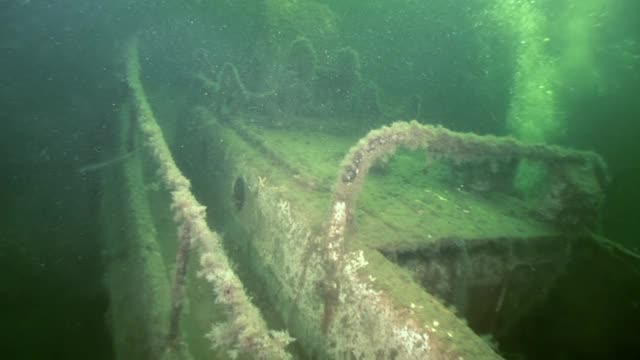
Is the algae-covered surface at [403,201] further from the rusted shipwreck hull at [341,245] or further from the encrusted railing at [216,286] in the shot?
the encrusted railing at [216,286]

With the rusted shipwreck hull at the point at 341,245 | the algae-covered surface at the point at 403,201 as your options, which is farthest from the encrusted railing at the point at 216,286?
the algae-covered surface at the point at 403,201

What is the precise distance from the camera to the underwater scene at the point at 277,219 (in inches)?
112

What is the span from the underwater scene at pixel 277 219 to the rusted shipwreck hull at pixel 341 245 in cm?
2

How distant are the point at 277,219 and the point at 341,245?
1.18 m

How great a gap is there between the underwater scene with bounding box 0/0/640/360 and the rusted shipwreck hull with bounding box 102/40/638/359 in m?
0.02

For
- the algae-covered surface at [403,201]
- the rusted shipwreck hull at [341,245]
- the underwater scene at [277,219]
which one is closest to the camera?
the rusted shipwreck hull at [341,245]

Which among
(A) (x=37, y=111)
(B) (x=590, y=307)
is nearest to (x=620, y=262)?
(B) (x=590, y=307)

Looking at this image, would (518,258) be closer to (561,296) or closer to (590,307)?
(561,296)

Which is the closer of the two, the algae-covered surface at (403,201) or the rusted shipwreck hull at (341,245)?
the rusted shipwreck hull at (341,245)

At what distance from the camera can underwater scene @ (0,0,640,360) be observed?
284 cm

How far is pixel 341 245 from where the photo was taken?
288cm

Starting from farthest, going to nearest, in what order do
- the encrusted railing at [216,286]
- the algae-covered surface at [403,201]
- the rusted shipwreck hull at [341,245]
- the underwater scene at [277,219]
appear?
the algae-covered surface at [403,201] < the underwater scene at [277,219] < the rusted shipwreck hull at [341,245] < the encrusted railing at [216,286]

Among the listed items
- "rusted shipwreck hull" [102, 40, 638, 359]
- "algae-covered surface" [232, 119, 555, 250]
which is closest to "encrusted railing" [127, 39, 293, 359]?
"rusted shipwreck hull" [102, 40, 638, 359]

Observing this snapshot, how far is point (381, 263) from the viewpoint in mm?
2799
